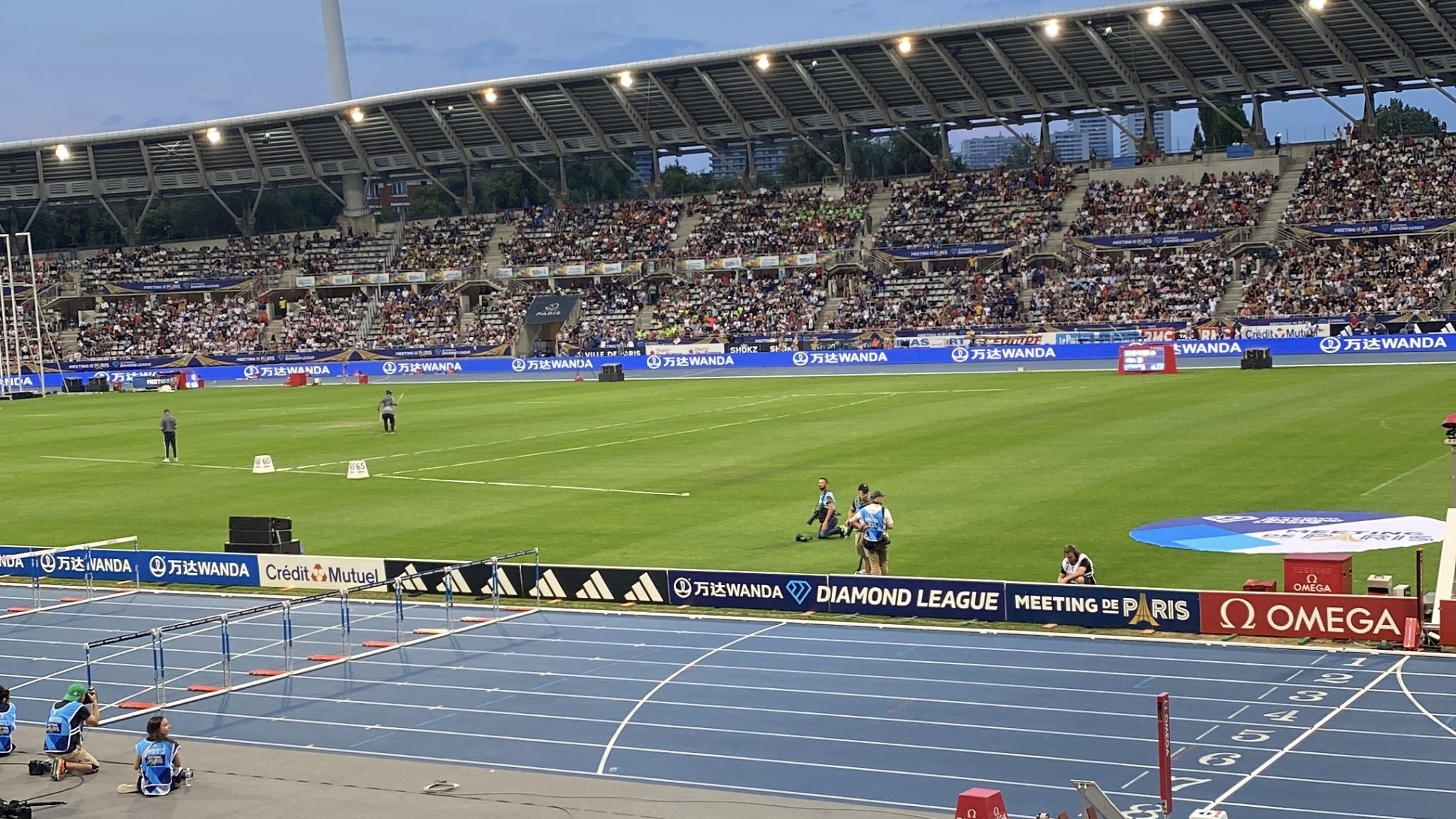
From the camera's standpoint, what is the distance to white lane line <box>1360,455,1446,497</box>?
28188mm

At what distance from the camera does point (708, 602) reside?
76.7 ft

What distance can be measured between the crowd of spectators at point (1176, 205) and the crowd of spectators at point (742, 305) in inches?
577

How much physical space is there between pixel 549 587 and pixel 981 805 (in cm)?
1377

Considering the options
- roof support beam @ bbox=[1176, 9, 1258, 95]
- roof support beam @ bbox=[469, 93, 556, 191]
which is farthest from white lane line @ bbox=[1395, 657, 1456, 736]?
roof support beam @ bbox=[469, 93, 556, 191]

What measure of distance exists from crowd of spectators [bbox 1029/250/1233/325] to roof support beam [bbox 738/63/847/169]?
710 inches

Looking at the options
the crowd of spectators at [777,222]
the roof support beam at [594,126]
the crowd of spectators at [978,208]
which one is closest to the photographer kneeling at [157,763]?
the crowd of spectators at [978,208]

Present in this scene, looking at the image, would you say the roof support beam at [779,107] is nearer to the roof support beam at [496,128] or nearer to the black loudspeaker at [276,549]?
the roof support beam at [496,128]

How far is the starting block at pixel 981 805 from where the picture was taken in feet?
37.3

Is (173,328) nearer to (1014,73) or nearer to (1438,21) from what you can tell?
(1014,73)

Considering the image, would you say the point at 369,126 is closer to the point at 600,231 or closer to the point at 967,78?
the point at 600,231

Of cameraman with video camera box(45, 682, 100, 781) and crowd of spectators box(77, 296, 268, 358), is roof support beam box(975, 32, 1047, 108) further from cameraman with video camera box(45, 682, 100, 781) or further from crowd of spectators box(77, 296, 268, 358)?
cameraman with video camera box(45, 682, 100, 781)

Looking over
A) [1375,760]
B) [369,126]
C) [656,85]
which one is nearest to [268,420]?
[656,85]

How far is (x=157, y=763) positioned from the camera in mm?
15000

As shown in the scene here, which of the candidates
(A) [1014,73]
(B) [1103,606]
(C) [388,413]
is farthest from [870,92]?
(B) [1103,606]
